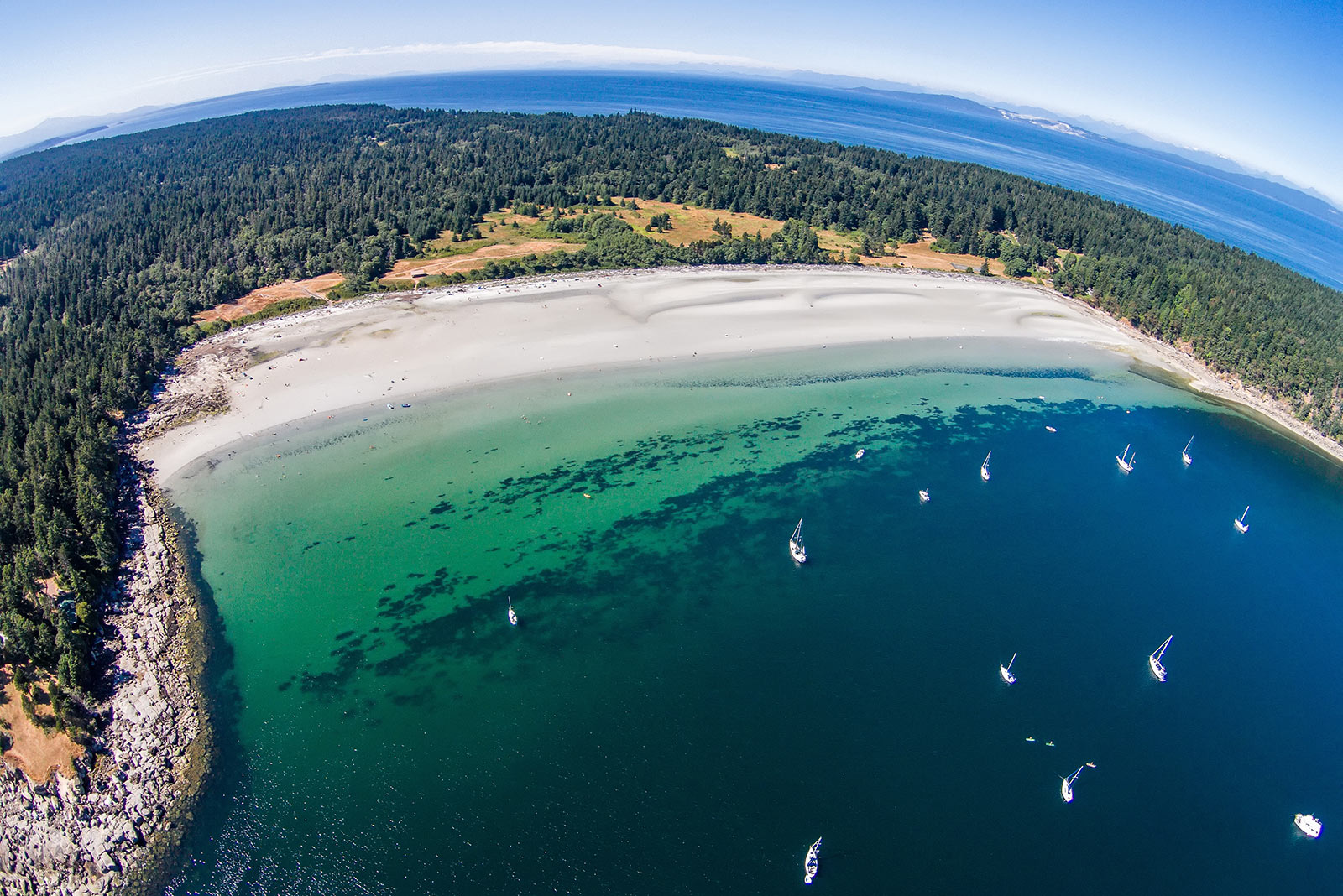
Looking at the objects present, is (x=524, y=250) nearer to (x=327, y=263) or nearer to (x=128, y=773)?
(x=327, y=263)

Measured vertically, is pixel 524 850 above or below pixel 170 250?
below

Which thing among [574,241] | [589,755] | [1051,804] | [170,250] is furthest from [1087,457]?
[170,250]

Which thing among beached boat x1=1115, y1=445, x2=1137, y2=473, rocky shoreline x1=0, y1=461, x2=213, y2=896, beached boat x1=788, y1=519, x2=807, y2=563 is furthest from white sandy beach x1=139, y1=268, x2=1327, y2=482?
beached boat x1=788, y1=519, x2=807, y2=563

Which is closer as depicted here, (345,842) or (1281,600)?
(345,842)

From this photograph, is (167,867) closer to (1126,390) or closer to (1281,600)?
(1281,600)

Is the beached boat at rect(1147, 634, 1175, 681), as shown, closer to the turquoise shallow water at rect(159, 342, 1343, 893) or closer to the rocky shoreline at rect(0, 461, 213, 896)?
the turquoise shallow water at rect(159, 342, 1343, 893)

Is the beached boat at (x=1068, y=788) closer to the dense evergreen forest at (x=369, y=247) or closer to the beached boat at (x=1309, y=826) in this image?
the beached boat at (x=1309, y=826)

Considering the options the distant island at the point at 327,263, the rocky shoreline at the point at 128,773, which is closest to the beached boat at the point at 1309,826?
the rocky shoreline at the point at 128,773
